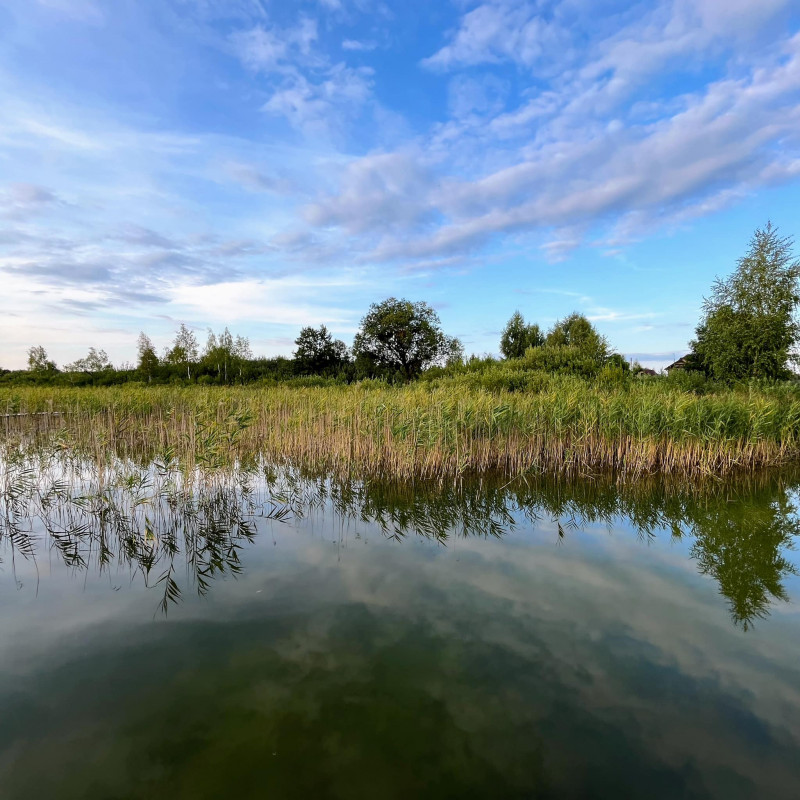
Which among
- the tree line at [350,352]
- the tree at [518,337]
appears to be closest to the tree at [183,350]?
the tree line at [350,352]

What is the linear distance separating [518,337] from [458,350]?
5842 millimetres

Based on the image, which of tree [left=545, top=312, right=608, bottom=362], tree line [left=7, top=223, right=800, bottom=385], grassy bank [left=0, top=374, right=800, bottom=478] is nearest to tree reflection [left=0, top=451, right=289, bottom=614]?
grassy bank [left=0, top=374, right=800, bottom=478]

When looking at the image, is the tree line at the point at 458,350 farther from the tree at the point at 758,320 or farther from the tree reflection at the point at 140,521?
the tree reflection at the point at 140,521

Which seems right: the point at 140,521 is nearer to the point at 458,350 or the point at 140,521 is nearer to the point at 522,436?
the point at 522,436

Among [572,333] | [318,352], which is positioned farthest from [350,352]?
[572,333]

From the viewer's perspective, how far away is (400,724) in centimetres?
259

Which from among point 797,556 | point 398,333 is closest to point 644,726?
point 797,556

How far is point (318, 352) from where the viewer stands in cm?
4019

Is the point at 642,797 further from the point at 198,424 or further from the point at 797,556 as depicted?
the point at 198,424

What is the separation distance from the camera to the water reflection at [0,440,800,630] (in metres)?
4.74

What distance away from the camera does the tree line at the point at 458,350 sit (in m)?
16.3

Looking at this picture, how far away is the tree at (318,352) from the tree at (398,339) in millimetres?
1691

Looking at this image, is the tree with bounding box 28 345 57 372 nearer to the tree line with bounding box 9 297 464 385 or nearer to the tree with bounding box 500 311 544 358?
the tree line with bounding box 9 297 464 385

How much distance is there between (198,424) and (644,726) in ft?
24.2
